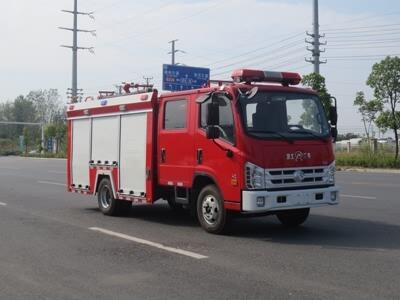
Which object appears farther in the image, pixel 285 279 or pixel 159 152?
pixel 159 152

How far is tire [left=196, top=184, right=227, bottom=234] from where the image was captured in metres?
9.91

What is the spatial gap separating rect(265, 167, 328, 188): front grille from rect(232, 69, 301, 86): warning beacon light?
5.34 feet

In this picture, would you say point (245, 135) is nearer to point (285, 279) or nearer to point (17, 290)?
point (285, 279)

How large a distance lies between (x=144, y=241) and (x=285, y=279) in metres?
3.22

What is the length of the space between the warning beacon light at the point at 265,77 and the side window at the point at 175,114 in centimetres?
107

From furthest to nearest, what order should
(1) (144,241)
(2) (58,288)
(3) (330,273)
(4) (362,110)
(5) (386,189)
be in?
(4) (362,110) → (5) (386,189) → (1) (144,241) → (3) (330,273) → (2) (58,288)

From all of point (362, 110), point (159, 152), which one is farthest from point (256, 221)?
point (362, 110)

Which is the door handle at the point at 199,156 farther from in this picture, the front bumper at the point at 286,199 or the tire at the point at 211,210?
the front bumper at the point at 286,199

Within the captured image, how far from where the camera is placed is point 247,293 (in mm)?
6430

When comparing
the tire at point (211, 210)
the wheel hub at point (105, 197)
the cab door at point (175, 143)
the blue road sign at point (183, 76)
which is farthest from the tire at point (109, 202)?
the blue road sign at point (183, 76)

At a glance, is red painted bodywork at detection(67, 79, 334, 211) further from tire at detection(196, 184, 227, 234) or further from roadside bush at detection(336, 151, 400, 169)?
roadside bush at detection(336, 151, 400, 169)

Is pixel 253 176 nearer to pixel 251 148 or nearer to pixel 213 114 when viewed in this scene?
pixel 251 148

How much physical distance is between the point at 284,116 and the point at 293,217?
2060mm

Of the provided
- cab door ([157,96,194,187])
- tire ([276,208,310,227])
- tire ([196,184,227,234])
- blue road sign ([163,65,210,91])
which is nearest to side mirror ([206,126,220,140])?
cab door ([157,96,194,187])
